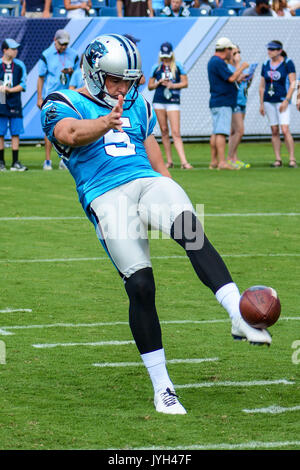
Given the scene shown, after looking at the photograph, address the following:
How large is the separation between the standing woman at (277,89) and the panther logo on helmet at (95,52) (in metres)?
11.0

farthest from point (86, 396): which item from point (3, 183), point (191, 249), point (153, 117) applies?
point (3, 183)

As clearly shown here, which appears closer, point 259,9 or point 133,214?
point 133,214

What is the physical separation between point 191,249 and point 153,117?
1.03m

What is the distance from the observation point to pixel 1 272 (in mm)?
8148

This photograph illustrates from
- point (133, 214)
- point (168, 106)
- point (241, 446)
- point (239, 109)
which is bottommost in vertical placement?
point (239, 109)

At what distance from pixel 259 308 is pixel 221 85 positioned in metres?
11.3

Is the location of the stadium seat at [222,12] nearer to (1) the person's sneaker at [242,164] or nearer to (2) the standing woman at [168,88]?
(2) the standing woman at [168,88]

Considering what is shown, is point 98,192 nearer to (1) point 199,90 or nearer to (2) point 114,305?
(2) point 114,305

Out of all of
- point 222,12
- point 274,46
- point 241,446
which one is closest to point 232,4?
point 222,12

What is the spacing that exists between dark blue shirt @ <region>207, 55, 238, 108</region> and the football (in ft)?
36.5

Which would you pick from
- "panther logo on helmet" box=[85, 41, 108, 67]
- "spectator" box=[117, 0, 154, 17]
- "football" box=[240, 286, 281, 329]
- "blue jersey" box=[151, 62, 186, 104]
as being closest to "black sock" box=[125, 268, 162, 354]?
"football" box=[240, 286, 281, 329]

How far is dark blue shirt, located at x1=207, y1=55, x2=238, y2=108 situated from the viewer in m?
15.1

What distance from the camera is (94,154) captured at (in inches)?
191

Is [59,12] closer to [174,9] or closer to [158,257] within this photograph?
[174,9]
